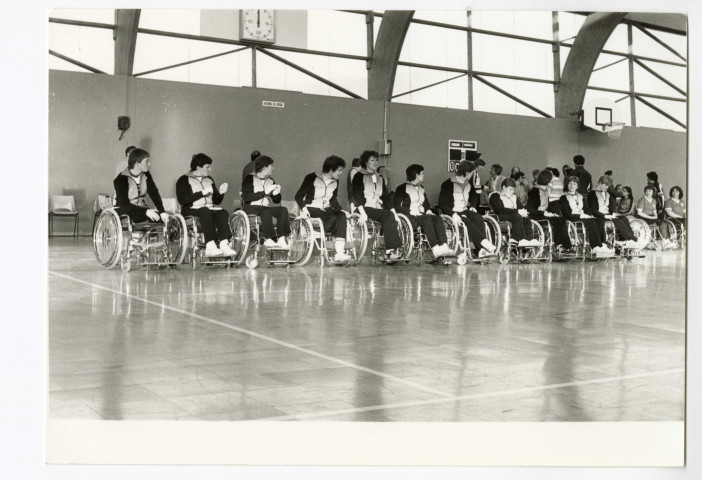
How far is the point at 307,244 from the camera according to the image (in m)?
8.02

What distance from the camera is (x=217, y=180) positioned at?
38.3 ft

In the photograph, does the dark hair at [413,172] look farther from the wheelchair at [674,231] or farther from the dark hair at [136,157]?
the wheelchair at [674,231]

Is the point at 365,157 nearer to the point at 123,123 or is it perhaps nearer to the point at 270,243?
the point at 270,243

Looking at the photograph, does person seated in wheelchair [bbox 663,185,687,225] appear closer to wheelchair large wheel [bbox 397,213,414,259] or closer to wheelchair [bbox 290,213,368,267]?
wheelchair large wheel [bbox 397,213,414,259]

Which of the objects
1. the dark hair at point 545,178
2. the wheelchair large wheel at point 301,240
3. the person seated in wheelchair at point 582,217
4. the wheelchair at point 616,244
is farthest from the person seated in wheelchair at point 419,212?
the wheelchair at point 616,244

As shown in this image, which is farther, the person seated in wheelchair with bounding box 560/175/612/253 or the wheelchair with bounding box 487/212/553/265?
the person seated in wheelchair with bounding box 560/175/612/253

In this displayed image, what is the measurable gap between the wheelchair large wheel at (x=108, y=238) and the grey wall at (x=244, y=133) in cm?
411

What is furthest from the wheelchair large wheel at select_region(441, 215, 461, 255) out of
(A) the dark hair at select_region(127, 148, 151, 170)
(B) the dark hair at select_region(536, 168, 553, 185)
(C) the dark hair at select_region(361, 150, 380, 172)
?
(A) the dark hair at select_region(127, 148, 151, 170)

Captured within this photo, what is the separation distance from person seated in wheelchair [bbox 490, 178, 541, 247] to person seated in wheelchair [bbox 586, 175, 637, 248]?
106 cm

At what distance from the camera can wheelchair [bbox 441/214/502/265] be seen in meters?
8.52

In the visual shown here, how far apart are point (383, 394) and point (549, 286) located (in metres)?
4.10

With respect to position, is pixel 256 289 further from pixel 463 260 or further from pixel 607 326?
pixel 463 260

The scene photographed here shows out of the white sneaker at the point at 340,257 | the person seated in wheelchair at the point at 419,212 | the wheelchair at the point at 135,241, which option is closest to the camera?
the wheelchair at the point at 135,241

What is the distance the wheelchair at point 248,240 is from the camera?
7.39 m
